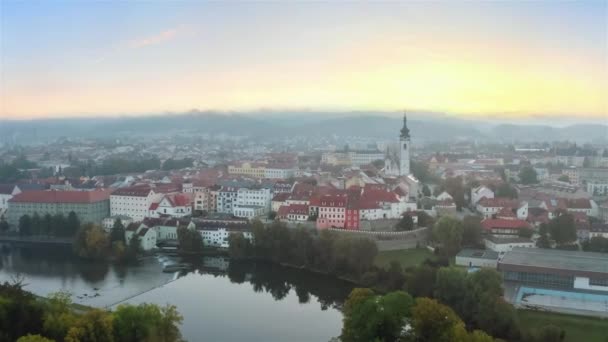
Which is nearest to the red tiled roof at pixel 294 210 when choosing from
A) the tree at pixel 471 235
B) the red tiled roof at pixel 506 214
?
the tree at pixel 471 235

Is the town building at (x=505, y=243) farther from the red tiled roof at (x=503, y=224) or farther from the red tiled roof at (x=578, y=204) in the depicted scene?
the red tiled roof at (x=578, y=204)

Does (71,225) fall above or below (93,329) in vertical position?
below

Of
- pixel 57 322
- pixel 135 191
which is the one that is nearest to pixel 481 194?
pixel 135 191

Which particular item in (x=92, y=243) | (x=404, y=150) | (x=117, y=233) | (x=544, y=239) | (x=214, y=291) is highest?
(x=404, y=150)

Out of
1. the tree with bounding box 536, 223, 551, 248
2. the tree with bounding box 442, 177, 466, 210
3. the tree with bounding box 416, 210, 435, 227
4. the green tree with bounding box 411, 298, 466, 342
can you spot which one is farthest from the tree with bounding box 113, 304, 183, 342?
the tree with bounding box 442, 177, 466, 210

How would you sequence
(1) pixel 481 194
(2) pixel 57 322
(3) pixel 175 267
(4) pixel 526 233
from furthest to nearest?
(1) pixel 481 194 → (4) pixel 526 233 → (3) pixel 175 267 → (2) pixel 57 322

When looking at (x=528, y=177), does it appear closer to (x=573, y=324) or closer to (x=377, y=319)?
(x=573, y=324)

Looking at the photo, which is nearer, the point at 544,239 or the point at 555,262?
the point at 555,262
